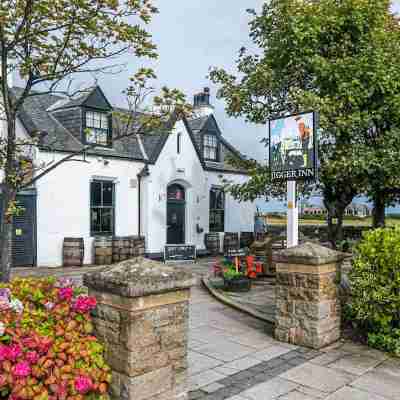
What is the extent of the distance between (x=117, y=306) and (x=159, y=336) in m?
0.48

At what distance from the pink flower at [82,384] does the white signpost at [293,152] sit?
5830mm

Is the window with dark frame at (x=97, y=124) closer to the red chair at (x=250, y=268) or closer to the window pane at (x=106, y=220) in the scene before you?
the window pane at (x=106, y=220)

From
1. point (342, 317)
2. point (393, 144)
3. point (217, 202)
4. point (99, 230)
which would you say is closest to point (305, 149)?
point (342, 317)

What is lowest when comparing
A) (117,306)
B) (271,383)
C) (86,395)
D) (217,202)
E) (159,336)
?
(271,383)

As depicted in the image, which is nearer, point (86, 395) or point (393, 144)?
point (86, 395)

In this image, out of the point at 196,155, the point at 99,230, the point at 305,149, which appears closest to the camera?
the point at 305,149

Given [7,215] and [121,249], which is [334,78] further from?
[121,249]

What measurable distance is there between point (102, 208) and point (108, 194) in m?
0.61

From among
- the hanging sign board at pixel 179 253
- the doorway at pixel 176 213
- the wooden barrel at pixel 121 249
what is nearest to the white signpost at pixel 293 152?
the hanging sign board at pixel 179 253

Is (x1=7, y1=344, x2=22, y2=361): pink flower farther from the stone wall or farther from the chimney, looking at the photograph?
the stone wall

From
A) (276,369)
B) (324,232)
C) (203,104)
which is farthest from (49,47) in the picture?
(324,232)

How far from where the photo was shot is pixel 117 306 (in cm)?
369

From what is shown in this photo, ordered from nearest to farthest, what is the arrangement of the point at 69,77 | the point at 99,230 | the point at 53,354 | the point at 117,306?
the point at 53,354 → the point at 117,306 → the point at 69,77 → the point at 99,230

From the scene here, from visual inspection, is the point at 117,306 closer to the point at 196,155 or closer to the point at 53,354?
the point at 53,354
